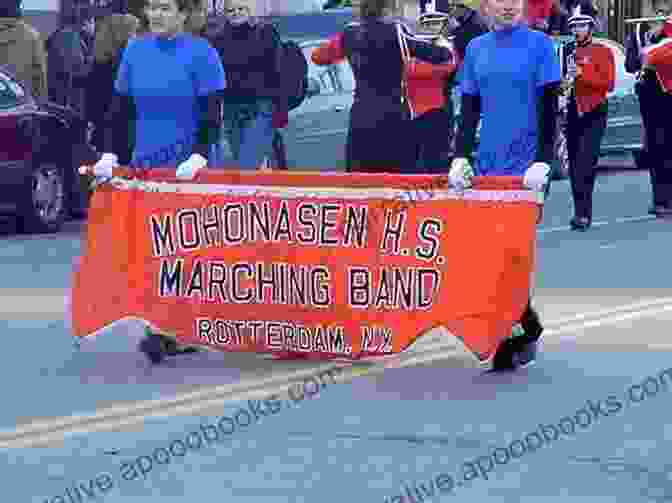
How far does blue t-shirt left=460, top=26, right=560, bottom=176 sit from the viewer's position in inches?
468

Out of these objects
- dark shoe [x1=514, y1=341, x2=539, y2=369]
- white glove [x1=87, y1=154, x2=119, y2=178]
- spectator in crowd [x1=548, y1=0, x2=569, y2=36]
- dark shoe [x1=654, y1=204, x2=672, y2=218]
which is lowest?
dark shoe [x1=654, y1=204, x2=672, y2=218]

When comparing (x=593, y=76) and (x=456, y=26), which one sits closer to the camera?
Answer: (x=456, y=26)

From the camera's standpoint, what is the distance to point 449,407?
10.5 metres

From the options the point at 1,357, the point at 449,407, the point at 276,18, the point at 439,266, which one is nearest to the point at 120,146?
the point at 1,357

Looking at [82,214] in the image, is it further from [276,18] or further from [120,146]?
[120,146]

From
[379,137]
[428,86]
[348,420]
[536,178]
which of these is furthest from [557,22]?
[348,420]

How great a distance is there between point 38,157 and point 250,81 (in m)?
2.98

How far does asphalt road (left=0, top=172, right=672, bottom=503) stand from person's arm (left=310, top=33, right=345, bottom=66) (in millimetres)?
1904

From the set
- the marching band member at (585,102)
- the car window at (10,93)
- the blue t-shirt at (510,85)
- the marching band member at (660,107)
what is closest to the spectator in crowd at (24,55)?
the car window at (10,93)

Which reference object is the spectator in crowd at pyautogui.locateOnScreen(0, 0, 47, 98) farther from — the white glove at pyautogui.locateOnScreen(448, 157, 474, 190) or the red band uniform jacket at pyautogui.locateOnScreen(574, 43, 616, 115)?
the white glove at pyautogui.locateOnScreen(448, 157, 474, 190)

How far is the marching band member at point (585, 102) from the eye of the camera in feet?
66.4

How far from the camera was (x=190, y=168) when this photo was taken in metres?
11.9

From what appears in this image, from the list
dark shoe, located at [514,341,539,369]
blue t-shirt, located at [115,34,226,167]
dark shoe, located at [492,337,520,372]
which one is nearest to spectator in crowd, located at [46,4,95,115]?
blue t-shirt, located at [115,34,226,167]

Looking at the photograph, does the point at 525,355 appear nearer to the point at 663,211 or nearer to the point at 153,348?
the point at 153,348
